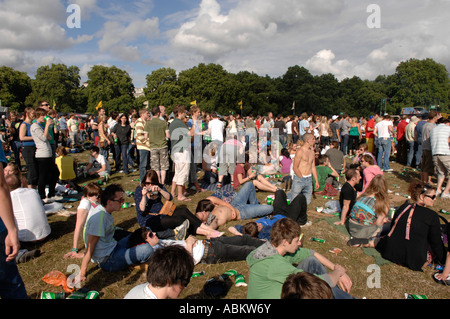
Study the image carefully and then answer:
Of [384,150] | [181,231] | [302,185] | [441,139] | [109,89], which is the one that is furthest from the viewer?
[109,89]

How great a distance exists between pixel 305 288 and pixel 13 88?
69167 mm

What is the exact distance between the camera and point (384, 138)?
10.6 m

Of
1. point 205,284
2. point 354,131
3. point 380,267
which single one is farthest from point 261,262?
point 354,131

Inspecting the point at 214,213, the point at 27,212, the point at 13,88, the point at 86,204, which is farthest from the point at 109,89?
the point at 86,204

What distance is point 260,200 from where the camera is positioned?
739 centimetres

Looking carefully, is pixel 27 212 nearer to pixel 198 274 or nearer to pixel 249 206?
pixel 198 274

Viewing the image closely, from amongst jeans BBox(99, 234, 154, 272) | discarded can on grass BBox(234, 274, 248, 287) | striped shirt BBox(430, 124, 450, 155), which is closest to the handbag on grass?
jeans BBox(99, 234, 154, 272)

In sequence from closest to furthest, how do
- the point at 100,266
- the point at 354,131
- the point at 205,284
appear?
the point at 205,284
the point at 100,266
the point at 354,131

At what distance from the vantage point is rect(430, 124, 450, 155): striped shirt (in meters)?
7.17

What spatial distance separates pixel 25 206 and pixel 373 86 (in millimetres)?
86953

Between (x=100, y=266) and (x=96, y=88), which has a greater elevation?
(x=96, y=88)

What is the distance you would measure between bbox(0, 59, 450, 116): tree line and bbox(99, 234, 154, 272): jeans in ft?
159

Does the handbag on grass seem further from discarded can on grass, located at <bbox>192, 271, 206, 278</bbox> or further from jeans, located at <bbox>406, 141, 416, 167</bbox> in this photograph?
jeans, located at <bbox>406, 141, 416, 167</bbox>
